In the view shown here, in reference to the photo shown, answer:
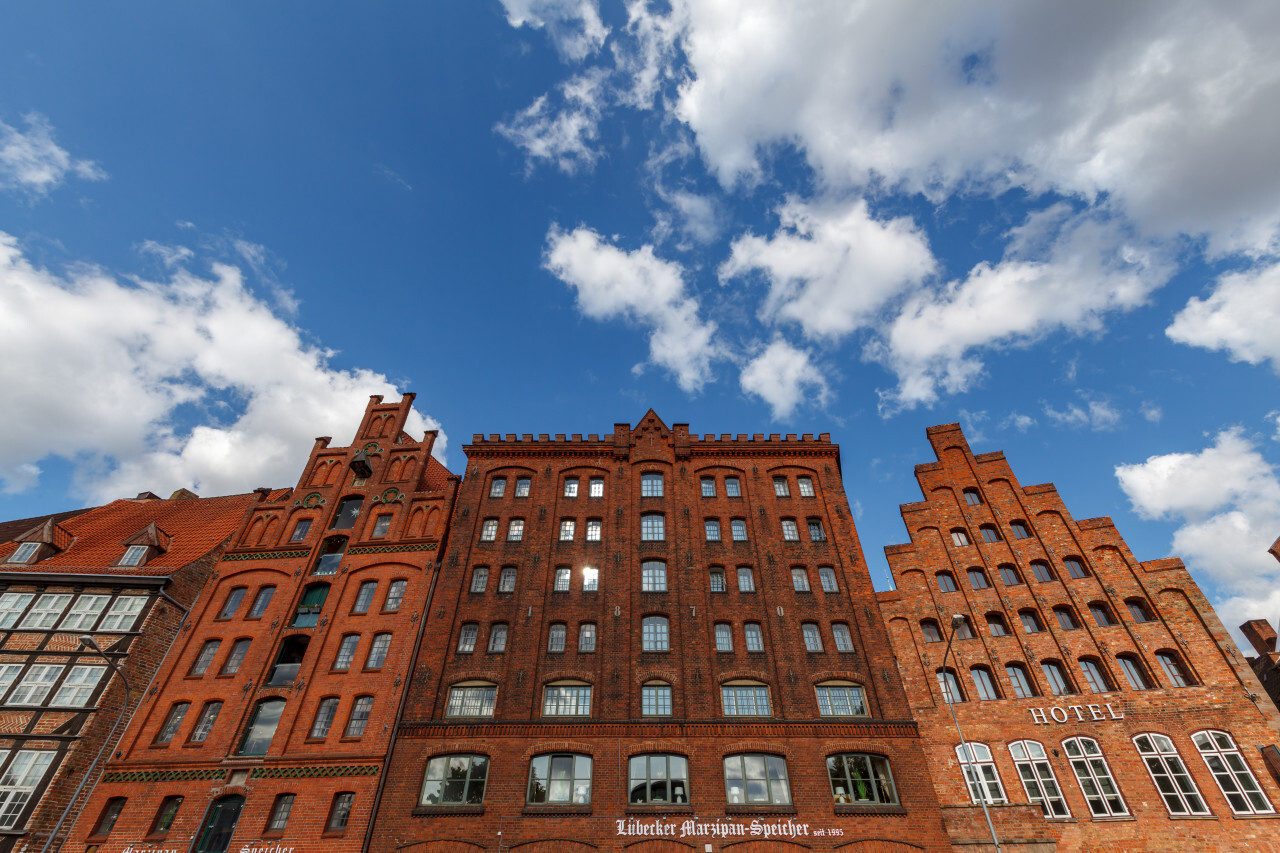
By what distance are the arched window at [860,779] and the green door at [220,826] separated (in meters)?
25.0

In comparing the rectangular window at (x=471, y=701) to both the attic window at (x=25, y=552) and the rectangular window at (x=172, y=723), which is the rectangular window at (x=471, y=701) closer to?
the rectangular window at (x=172, y=723)

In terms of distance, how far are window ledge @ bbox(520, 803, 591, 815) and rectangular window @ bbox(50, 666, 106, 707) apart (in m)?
22.0

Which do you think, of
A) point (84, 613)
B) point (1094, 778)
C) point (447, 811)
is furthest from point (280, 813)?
point (1094, 778)

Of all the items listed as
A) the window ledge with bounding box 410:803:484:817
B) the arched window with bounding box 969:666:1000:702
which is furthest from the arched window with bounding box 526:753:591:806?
the arched window with bounding box 969:666:1000:702

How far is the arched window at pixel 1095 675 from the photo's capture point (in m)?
27.2

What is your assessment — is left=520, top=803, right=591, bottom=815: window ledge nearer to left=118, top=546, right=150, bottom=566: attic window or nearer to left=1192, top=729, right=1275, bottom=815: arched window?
left=1192, top=729, right=1275, bottom=815: arched window

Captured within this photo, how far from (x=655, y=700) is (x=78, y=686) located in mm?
27592

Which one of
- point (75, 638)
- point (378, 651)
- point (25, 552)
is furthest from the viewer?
point (25, 552)

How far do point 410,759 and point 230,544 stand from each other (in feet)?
59.8

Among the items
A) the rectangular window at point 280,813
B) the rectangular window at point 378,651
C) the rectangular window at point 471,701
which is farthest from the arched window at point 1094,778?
the rectangular window at point 280,813

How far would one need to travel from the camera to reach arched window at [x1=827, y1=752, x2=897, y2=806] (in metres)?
24.6

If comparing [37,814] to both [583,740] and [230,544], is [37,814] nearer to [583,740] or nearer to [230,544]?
[230,544]

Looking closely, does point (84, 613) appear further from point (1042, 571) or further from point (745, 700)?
point (1042, 571)

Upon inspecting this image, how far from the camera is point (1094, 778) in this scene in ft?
81.3
